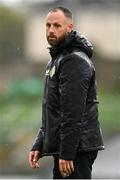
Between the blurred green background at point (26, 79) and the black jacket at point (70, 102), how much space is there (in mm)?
4550

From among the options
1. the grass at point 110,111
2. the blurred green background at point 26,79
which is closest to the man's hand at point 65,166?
the grass at point 110,111

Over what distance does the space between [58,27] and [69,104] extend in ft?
1.45

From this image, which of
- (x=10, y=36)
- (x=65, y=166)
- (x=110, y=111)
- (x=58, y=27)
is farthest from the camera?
(x=10, y=36)

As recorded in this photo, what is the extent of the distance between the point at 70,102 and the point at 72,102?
0.03ft

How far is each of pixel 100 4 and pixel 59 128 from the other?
4989 millimetres

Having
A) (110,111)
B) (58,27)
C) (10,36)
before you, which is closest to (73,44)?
(58,27)

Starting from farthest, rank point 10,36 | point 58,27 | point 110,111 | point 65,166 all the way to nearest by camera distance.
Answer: point 10,36
point 110,111
point 58,27
point 65,166

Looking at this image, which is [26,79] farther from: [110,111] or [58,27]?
[58,27]

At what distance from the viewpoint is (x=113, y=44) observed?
31.2 feet

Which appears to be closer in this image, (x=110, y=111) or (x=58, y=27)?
(x=58, y=27)

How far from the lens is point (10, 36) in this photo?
955cm

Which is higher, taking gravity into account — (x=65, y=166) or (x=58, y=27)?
(x=58, y=27)

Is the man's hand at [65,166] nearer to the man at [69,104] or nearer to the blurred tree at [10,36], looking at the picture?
the man at [69,104]

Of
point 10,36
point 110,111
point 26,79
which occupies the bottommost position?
point 110,111
